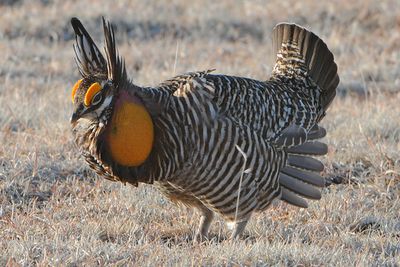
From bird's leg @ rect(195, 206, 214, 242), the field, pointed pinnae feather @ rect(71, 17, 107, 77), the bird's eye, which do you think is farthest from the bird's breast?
bird's leg @ rect(195, 206, 214, 242)

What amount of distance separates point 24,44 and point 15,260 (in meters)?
7.29

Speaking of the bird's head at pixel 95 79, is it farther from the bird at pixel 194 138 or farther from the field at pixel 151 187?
the field at pixel 151 187

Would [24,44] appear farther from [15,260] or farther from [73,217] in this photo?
[15,260]

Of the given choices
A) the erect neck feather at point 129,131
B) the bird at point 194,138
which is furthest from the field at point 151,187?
the erect neck feather at point 129,131

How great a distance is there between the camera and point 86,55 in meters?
5.02

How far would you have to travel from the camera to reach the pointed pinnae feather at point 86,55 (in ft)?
16.4

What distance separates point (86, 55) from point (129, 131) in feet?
1.61

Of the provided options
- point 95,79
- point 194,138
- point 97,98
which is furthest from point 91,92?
point 194,138

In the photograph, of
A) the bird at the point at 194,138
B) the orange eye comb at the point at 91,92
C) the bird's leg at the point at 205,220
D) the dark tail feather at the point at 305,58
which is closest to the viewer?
the orange eye comb at the point at 91,92

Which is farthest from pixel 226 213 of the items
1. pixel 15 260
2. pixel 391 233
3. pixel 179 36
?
pixel 179 36

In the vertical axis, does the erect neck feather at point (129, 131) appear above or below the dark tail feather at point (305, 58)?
below

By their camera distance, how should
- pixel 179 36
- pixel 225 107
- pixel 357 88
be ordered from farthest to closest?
pixel 179 36
pixel 357 88
pixel 225 107

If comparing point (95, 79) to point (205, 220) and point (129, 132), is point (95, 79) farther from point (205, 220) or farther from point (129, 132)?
point (205, 220)

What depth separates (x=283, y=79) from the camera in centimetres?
625
